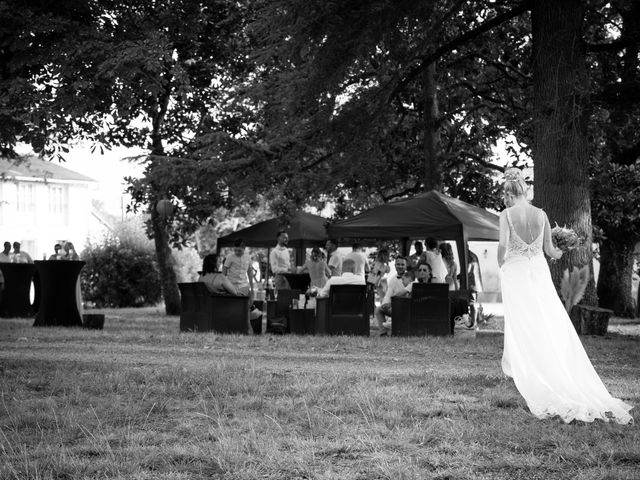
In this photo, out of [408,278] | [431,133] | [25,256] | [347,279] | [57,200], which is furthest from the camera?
[57,200]

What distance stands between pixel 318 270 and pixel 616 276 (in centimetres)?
1244

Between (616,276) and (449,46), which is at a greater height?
(449,46)

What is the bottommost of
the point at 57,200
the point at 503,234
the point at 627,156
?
the point at 503,234

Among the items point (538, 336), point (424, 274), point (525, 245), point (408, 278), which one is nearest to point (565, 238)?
point (525, 245)

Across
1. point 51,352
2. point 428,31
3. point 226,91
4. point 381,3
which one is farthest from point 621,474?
point 226,91

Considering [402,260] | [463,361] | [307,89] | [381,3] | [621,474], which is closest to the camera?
[621,474]

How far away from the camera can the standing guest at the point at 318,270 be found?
21844 mm

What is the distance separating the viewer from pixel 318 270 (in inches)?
861

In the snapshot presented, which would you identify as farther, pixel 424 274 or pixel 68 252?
pixel 68 252

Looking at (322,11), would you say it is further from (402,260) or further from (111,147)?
(111,147)

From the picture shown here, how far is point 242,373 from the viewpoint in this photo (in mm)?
10750

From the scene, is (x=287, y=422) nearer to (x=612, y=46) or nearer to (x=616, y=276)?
(x=612, y=46)

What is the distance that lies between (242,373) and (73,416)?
9.85 feet

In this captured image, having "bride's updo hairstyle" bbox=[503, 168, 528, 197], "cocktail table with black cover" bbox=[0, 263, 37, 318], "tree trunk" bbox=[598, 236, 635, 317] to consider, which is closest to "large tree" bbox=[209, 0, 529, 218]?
"tree trunk" bbox=[598, 236, 635, 317]
